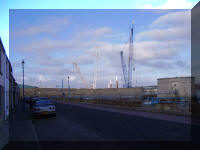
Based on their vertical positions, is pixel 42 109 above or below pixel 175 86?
below

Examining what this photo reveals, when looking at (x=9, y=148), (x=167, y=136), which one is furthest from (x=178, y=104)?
(x=9, y=148)

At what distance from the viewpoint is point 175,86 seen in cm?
4325

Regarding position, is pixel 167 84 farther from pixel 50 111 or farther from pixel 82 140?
pixel 82 140

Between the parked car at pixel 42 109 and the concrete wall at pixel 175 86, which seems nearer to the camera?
the parked car at pixel 42 109

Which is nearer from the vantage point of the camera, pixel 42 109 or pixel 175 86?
pixel 42 109

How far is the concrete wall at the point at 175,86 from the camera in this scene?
131ft

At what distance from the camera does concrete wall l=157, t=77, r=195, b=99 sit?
39816mm

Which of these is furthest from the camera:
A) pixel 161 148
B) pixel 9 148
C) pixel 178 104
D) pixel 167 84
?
pixel 167 84

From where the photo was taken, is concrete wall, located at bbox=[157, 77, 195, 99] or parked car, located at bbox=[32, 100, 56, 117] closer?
parked car, located at bbox=[32, 100, 56, 117]

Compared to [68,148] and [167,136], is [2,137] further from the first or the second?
[167,136]

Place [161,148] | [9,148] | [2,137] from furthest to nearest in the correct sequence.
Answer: [2,137] → [9,148] → [161,148]

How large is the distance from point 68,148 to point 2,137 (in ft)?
13.4

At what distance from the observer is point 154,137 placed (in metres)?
9.26

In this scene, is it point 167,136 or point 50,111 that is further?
point 50,111
